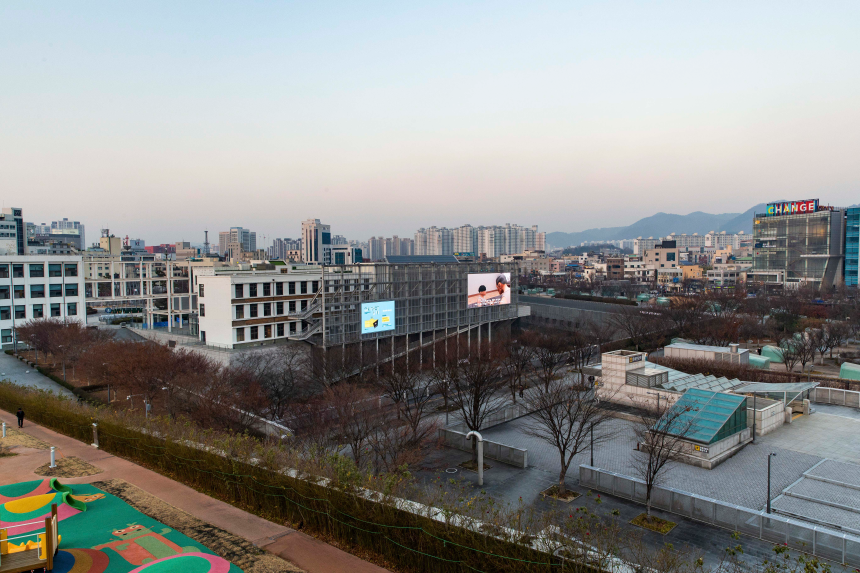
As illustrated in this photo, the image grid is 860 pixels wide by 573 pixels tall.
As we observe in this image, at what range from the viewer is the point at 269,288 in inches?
1602

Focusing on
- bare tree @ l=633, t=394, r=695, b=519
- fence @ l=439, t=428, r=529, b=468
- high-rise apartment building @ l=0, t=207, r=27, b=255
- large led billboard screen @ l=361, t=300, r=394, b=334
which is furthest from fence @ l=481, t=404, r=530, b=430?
high-rise apartment building @ l=0, t=207, r=27, b=255

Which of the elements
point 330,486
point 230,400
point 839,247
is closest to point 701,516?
point 330,486

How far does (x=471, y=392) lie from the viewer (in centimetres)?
2586

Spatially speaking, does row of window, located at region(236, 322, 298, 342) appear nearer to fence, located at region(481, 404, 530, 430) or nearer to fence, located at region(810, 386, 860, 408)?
fence, located at region(481, 404, 530, 430)

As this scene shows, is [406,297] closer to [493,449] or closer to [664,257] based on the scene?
[493,449]

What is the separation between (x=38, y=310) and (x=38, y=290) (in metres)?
2.12

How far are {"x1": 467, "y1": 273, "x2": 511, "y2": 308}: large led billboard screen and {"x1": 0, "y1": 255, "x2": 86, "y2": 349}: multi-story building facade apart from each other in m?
40.5

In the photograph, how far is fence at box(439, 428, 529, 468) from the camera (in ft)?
71.3

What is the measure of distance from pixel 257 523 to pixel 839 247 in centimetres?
11989

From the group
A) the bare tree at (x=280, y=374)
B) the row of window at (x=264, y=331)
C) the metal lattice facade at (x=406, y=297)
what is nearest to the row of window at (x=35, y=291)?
the row of window at (x=264, y=331)

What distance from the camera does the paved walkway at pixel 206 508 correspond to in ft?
32.0

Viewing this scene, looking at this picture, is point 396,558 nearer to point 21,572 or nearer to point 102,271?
point 21,572

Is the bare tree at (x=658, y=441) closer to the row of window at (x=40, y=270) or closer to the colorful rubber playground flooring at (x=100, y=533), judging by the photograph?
the colorful rubber playground flooring at (x=100, y=533)

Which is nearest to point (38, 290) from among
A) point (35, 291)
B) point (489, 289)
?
point (35, 291)
